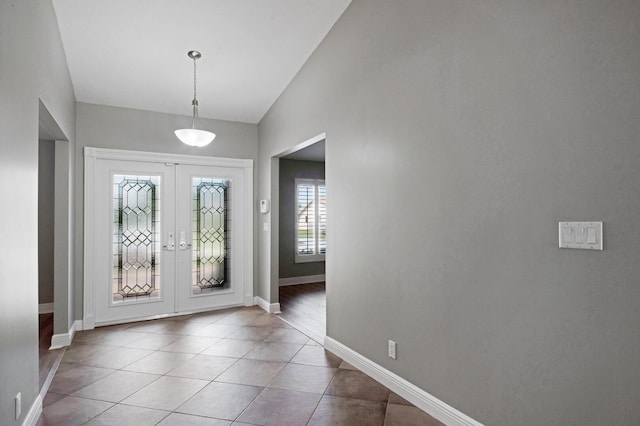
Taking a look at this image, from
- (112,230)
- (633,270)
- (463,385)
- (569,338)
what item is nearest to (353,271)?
(463,385)

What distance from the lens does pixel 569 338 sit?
67.0 inches

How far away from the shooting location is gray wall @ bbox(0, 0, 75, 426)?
184cm

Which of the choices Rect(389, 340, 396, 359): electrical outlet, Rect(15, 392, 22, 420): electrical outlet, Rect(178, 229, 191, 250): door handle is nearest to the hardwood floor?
Rect(389, 340, 396, 359): electrical outlet

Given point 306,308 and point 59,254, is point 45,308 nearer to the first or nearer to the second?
point 59,254

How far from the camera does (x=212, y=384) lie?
9.69 feet

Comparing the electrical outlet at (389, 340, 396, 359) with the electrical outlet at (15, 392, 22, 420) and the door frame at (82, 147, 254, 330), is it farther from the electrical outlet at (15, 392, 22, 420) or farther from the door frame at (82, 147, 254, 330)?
the door frame at (82, 147, 254, 330)

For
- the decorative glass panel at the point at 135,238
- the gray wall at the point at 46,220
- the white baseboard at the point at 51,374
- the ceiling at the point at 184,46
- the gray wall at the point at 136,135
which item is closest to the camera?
the white baseboard at the point at 51,374

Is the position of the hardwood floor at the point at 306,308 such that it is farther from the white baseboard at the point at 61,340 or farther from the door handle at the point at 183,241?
the white baseboard at the point at 61,340

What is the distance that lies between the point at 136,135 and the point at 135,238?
140 centimetres

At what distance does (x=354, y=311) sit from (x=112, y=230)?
11.1 feet

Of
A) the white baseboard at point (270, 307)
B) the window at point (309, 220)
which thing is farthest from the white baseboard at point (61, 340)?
the window at point (309, 220)

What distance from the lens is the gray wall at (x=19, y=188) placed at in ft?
6.03

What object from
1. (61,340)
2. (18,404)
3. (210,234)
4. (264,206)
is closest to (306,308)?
(264,206)

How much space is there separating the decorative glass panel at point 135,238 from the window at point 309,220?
3188 mm
